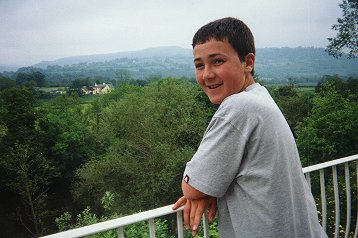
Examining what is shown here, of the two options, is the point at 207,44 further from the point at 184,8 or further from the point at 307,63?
the point at 184,8

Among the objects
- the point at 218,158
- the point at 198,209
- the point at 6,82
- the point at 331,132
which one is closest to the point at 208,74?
the point at 218,158

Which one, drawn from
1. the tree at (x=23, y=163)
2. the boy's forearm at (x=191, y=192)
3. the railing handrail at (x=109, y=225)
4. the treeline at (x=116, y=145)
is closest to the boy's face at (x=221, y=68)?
the boy's forearm at (x=191, y=192)

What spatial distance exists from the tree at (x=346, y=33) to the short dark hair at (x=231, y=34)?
21.0 meters

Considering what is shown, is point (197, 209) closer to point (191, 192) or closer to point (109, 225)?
point (191, 192)

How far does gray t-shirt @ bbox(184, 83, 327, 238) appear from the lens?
908 millimetres

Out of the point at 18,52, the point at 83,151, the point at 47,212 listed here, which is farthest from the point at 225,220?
the point at 18,52

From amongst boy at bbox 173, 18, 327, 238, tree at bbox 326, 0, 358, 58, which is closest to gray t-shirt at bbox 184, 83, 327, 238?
boy at bbox 173, 18, 327, 238

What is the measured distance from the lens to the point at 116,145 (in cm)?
2484

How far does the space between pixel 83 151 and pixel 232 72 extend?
28881mm

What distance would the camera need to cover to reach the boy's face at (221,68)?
1064mm

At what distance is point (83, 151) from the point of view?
93.5 feet

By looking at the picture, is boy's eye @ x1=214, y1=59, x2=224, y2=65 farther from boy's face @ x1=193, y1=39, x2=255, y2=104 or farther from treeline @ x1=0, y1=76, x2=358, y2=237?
treeline @ x1=0, y1=76, x2=358, y2=237

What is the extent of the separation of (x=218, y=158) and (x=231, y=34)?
16.4 inches

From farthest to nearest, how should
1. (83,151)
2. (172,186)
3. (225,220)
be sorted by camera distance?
(83,151), (172,186), (225,220)
